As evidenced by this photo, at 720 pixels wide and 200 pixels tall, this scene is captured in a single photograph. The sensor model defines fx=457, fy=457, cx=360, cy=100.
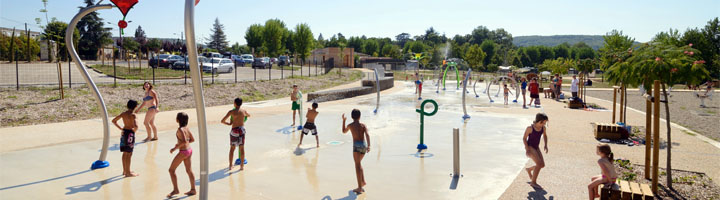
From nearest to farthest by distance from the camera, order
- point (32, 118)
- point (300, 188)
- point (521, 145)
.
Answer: point (300, 188) < point (521, 145) < point (32, 118)

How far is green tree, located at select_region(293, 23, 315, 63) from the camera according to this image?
71000 mm

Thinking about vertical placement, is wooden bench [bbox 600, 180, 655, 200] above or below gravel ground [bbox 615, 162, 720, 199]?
above

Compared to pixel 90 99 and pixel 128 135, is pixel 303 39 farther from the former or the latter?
pixel 128 135

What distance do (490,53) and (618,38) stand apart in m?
72.5

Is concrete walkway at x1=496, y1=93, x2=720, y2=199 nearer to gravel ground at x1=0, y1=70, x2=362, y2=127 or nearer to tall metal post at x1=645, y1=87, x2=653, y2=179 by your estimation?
tall metal post at x1=645, y1=87, x2=653, y2=179

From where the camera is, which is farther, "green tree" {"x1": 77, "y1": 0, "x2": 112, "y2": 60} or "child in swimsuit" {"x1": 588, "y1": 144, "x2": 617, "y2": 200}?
"green tree" {"x1": 77, "y1": 0, "x2": 112, "y2": 60}

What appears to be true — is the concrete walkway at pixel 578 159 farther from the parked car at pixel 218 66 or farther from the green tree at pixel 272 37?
the green tree at pixel 272 37

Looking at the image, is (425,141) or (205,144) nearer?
(205,144)

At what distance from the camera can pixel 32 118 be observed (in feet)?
47.2

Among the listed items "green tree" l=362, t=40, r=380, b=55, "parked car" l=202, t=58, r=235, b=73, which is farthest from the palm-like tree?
"green tree" l=362, t=40, r=380, b=55

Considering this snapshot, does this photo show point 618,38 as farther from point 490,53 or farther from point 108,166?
point 490,53

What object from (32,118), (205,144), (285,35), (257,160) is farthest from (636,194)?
(285,35)

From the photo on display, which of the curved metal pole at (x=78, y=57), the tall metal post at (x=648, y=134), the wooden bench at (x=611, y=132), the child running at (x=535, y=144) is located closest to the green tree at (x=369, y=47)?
the wooden bench at (x=611, y=132)

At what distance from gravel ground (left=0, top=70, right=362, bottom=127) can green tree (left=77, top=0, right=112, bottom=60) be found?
45.3 m
